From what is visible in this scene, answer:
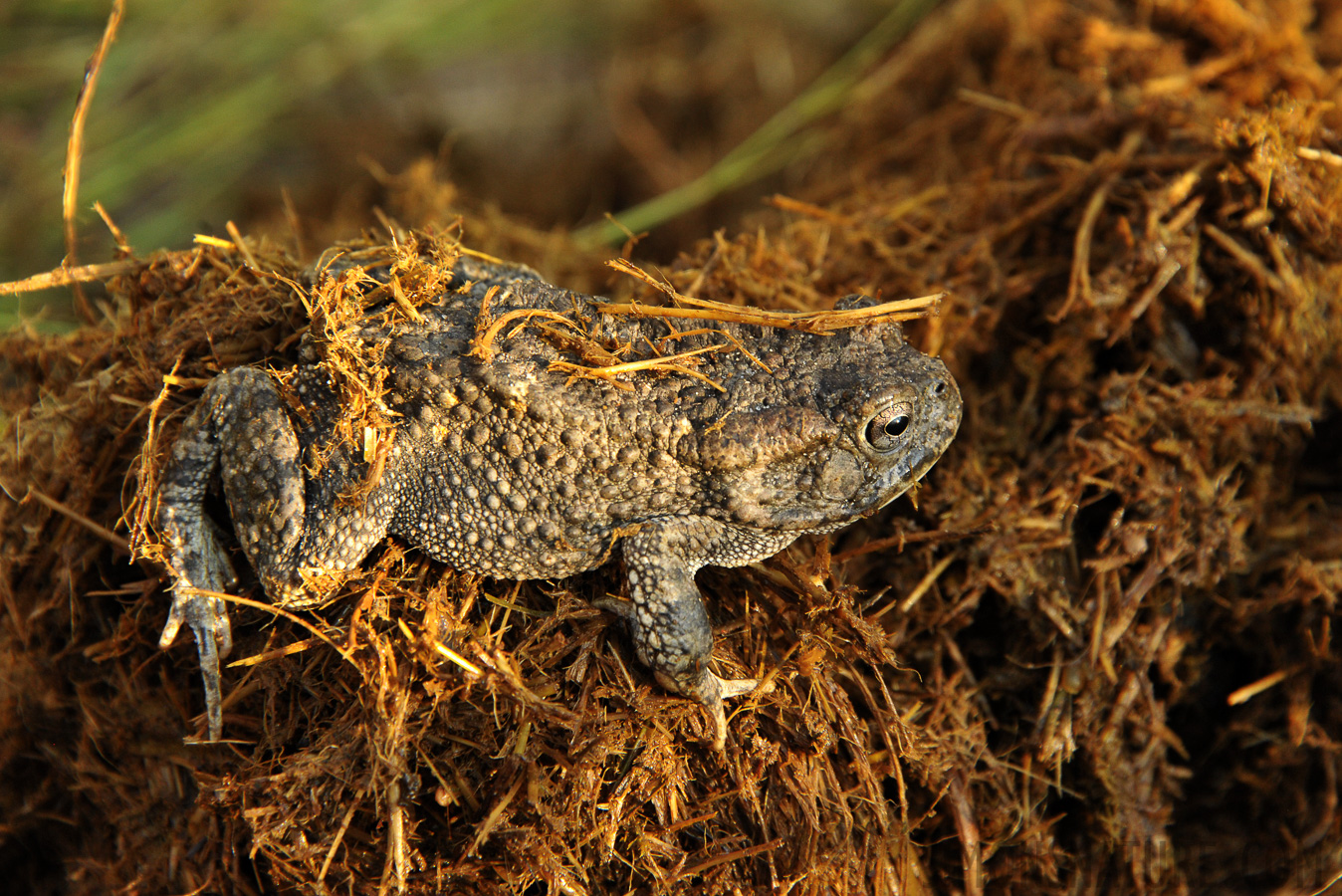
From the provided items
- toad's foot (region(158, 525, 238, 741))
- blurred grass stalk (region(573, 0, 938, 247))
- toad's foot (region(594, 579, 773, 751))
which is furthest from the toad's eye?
blurred grass stalk (region(573, 0, 938, 247))

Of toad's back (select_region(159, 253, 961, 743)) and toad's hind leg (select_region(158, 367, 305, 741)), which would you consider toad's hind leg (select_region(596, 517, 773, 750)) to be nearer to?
toad's back (select_region(159, 253, 961, 743))

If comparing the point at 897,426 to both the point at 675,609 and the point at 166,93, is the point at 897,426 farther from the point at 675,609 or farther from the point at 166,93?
the point at 166,93


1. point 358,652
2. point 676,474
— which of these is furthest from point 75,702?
point 676,474

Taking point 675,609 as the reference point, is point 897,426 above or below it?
above

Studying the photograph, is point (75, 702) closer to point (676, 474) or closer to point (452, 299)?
point (452, 299)

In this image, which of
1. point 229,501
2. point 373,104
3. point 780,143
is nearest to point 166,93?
point 373,104

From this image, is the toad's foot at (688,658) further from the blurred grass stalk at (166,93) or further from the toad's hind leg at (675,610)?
the blurred grass stalk at (166,93)
